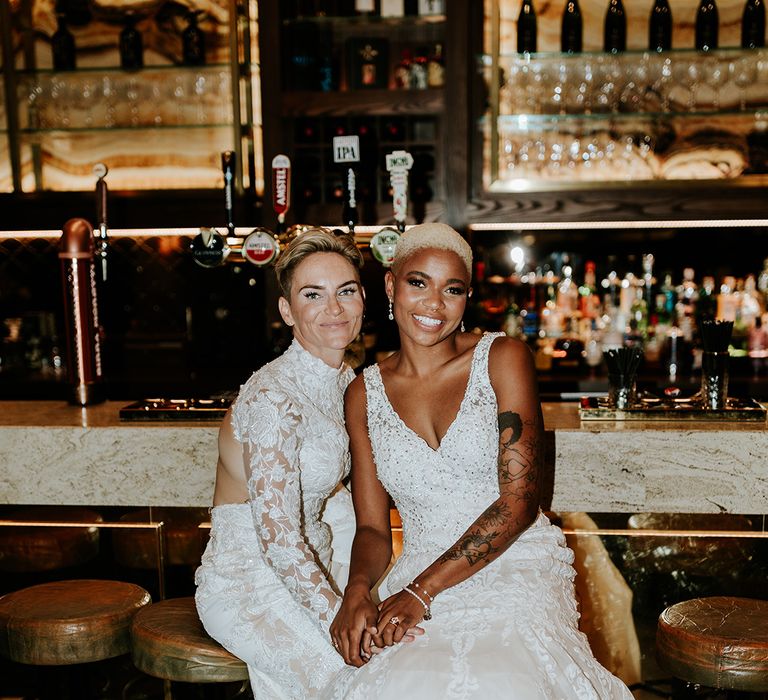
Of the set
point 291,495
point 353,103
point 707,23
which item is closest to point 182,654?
point 291,495

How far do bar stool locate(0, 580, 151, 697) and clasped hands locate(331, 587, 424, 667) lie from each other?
0.56m

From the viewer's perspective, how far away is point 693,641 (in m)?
1.80

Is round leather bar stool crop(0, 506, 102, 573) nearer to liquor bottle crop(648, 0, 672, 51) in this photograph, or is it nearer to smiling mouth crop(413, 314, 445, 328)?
smiling mouth crop(413, 314, 445, 328)

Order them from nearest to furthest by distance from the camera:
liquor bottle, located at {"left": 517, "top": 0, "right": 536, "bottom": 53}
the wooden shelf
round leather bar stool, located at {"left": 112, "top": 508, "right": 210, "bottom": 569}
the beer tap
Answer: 1. round leather bar stool, located at {"left": 112, "top": 508, "right": 210, "bottom": 569}
2. the beer tap
3. the wooden shelf
4. liquor bottle, located at {"left": 517, "top": 0, "right": 536, "bottom": 53}

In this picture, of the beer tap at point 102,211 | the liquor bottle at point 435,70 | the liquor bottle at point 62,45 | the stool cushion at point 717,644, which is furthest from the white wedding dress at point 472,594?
the liquor bottle at point 62,45

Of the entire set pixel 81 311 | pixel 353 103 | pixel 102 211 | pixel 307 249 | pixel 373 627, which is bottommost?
pixel 373 627

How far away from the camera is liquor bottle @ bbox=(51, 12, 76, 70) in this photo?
12.8ft

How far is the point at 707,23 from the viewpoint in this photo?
12.1ft

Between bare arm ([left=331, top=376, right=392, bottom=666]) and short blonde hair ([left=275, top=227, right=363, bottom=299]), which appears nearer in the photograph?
bare arm ([left=331, top=376, right=392, bottom=666])

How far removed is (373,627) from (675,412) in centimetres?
116

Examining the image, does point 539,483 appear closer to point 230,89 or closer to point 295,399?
point 295,399

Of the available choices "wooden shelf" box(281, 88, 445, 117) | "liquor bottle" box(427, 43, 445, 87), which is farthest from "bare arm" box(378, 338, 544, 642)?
"liquor bottle" box(427, 43, 445, 87)

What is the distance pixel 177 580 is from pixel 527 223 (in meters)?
2.04

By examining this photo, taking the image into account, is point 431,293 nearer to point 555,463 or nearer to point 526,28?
point 555,463
